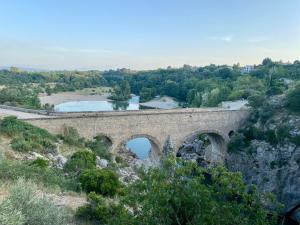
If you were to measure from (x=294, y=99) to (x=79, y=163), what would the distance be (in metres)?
19.7

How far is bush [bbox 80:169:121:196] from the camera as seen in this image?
10117 millimetres

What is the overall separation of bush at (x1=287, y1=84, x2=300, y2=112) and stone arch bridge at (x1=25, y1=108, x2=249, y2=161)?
3.31 metres

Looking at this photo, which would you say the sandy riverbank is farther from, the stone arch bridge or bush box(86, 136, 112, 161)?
bush box(86, 136, 112, 161)

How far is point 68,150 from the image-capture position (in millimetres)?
15594

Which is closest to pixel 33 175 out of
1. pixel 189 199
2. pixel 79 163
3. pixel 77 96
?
pixel 79 163

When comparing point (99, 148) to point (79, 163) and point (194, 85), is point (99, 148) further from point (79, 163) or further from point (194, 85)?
point (194, 85)

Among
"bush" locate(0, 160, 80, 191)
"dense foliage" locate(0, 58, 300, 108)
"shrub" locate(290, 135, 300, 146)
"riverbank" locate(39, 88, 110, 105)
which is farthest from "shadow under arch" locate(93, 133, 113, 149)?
"riverbank" locate(39, 88, 110, 105)

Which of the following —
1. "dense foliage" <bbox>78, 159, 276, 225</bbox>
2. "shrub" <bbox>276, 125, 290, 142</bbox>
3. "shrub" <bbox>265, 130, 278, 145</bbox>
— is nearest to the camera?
"dense foliage" <bbox>78, 159, 276, 225</bbox>

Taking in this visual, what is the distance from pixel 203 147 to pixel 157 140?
1168cm

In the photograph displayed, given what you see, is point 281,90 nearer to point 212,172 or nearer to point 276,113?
point 276,113

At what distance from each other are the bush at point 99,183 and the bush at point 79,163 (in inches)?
80.8

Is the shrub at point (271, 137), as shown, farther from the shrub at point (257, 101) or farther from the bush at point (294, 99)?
the shrub at point (257, 101)

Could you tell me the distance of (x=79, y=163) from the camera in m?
12.7

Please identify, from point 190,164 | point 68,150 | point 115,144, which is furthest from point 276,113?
point 190,164
